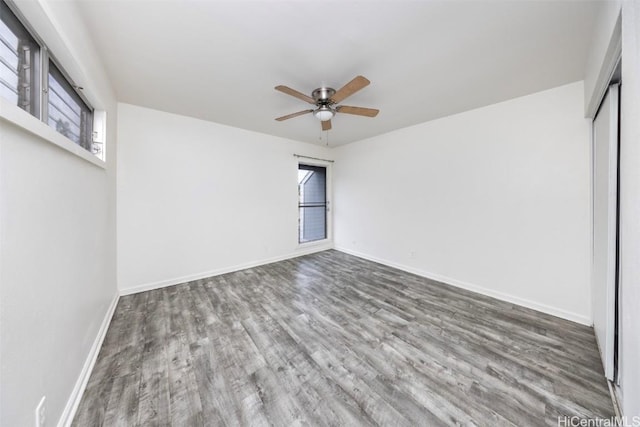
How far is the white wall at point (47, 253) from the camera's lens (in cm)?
81

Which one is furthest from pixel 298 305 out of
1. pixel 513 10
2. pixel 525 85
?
pixel 525 85

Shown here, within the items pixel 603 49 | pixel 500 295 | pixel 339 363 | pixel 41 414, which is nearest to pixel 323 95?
pixel 603 49

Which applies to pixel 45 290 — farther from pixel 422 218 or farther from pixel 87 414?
pixel 422 218

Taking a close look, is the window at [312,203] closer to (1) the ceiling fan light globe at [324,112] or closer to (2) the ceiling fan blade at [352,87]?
(1) the ceiling fan light globe at [324,112]

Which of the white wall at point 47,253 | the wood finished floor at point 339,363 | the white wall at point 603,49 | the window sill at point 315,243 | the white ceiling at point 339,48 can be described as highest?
the white ceiling at point 339,48

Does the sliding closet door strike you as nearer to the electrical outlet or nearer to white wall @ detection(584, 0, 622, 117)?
white wall @ detection(584, 0, 622, 117)

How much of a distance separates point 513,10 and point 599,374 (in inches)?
101

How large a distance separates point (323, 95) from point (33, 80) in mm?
1977

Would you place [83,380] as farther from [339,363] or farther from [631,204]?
[631,204]

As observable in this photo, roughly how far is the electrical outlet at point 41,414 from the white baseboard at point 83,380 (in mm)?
208

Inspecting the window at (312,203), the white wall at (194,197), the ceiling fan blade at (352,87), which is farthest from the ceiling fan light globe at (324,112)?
the window at (312,203)

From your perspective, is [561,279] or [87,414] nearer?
[87,414]

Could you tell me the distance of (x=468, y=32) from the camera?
5.05 ft

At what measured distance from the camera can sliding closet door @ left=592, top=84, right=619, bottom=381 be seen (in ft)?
4.67
